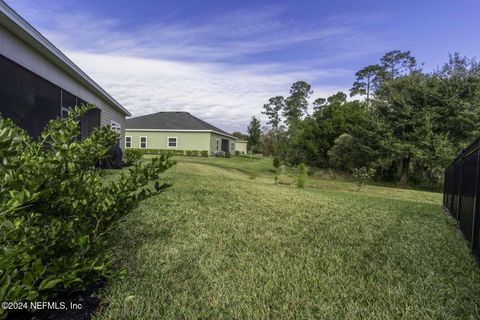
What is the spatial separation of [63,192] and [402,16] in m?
13.6

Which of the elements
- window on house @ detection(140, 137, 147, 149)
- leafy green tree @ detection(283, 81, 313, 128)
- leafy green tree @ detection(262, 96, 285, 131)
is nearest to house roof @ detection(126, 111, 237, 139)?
window on house @ detection(140, 137, 147, 149)

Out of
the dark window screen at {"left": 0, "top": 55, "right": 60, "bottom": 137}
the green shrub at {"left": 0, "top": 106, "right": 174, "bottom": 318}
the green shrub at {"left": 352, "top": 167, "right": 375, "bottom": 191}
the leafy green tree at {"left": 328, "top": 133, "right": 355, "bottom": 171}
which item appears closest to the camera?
the green shrub at {"left": 0, "top": 106, "right": 174, "bottom": 318}

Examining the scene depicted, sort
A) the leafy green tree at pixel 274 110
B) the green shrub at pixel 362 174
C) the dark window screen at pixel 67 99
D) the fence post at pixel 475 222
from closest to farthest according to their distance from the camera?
the fence post at pixel 475 222 → the dark window screen at pixel 67 99 → the green shrub at pixel 362 174 → the leafy green tree at pixel 274 110

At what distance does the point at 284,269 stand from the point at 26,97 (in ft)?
23.7

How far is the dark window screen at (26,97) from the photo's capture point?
234 inches

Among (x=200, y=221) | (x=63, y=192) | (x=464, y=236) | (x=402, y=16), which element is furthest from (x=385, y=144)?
(x=63, y=192)

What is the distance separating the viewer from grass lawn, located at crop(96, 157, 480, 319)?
7.16 feet

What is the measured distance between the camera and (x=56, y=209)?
2.12 m

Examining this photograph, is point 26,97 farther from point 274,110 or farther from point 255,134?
point 274,110

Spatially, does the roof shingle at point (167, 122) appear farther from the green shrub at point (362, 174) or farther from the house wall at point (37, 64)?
the house wall at point (37, 64)

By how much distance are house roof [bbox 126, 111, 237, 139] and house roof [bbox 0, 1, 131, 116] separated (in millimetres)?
19317

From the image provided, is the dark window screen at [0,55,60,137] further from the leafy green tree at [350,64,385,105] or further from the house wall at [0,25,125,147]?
the leafy green tree at [350,64,385,105]

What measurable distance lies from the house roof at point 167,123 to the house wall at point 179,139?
413 mm

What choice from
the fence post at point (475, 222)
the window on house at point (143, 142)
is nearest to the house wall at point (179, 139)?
the window on house at point (143, 142)
